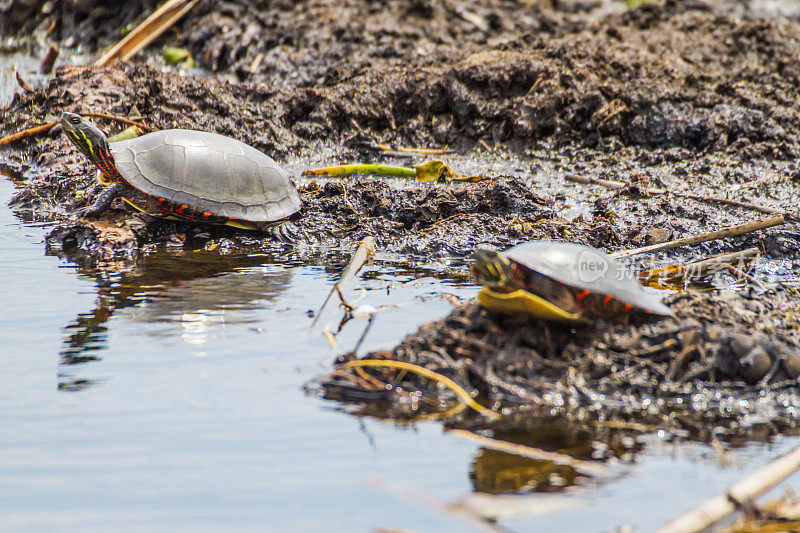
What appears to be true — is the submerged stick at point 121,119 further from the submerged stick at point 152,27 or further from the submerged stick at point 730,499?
the submerged stick at point 730,499

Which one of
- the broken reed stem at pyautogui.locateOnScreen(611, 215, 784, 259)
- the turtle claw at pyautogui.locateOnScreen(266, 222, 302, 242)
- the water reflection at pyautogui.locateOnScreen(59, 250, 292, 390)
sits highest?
the broken reed stem at pyautogui.locateOnScreen(611, 215, 784, 259)

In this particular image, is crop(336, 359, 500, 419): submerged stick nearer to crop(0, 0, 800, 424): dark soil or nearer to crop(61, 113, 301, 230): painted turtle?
crop(0, 0, 800, 424): dark soil

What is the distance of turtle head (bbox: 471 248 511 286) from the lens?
3.38 metres

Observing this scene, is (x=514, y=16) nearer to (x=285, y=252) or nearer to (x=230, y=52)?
(x=230, y=52)

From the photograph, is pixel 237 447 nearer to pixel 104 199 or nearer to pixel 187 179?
pixel 187 179

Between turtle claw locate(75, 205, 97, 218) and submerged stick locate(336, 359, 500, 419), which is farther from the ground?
submerged stick locate(336, 359, 500, 419)

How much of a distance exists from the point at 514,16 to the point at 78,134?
6766 mm

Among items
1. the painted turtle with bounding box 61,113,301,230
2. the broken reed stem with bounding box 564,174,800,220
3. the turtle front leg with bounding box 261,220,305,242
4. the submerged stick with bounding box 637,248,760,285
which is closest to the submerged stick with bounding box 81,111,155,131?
the painted turtle with bounding box 61,113,301,230

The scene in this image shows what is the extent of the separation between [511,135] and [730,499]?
237 inches

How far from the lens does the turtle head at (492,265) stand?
3375mm

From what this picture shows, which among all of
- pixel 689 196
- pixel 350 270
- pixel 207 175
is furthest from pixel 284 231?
pixel 689 196

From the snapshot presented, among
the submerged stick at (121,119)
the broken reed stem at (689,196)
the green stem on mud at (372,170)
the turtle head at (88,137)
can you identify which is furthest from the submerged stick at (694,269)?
the submerged stick at (121,119)

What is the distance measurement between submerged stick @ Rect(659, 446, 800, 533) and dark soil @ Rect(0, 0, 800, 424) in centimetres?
90

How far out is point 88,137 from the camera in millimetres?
5809
